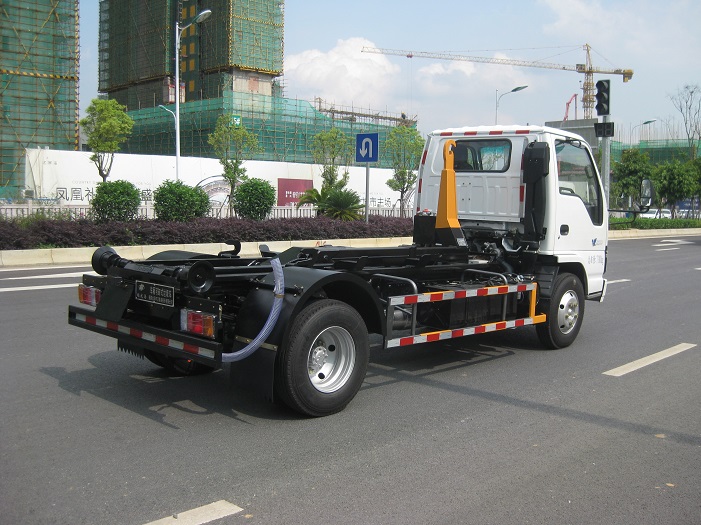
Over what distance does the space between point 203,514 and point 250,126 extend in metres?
59.3

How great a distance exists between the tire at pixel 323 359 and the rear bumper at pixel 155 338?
54 cm

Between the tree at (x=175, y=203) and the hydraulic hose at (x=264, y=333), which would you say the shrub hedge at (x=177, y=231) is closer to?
the tree at (x=175, y=203)

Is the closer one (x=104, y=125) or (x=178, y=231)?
(x=178, y=231)

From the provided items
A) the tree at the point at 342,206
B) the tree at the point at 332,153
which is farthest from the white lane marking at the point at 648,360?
the tree at the point at 332,153

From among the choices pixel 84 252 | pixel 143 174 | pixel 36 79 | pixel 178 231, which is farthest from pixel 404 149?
pixel 36 79

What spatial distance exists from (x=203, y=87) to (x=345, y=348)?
245 feet

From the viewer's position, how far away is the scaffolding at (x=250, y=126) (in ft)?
201

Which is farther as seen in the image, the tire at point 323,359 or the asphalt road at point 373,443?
the tire at point 323,359

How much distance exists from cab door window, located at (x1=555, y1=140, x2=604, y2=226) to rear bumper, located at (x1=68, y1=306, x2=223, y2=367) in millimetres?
4820

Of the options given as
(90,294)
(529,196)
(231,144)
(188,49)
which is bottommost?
(90,294)

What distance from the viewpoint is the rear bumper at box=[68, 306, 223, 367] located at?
4872 mm

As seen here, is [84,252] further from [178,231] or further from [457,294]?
[457,294]

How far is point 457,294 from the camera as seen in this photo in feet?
21.9

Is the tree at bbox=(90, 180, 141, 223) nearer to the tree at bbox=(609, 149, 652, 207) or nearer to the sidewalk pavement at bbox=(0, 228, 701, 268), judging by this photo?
the sidewalk pavement at bbox=(0, 228, 701, 268)
